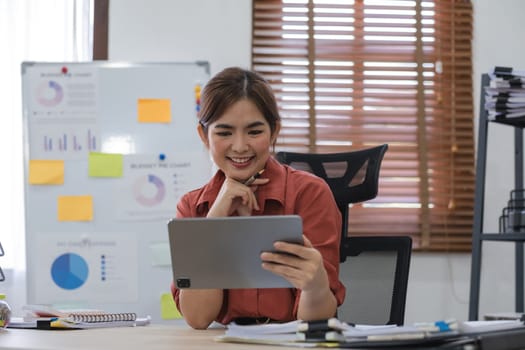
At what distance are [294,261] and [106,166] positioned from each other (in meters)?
1.97

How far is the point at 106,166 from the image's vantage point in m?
2.96

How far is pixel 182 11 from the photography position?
10.5 ft

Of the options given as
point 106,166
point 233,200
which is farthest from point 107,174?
point 233,200

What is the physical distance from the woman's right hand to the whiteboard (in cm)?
142

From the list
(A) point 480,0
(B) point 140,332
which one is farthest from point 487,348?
(A) point 480,0

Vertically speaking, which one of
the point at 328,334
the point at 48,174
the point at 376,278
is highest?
the point at 48,174

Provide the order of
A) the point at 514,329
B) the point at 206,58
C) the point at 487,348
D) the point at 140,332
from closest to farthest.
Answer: the point at 487,348 < the point at 514,329 < the point at 140,332 < the point at 206,58

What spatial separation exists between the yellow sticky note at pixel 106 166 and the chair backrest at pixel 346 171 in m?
1.14

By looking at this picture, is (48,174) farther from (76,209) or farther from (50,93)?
(50,93)

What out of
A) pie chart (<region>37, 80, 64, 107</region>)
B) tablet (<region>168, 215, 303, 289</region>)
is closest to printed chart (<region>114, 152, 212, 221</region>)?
pie chart (<region>37, 80, 64, 107</region>)

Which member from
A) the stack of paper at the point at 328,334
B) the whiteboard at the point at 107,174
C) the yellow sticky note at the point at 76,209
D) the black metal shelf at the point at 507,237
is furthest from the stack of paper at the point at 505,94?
the stack of paper at the point at 328,334

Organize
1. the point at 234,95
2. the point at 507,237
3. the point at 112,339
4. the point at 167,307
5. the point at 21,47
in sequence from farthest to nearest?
the point at 21,47 → the point at 167,307 → the point at 507,237 → the point at 234,95 → the point at 112,339

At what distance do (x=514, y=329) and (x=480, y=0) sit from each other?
2496mm

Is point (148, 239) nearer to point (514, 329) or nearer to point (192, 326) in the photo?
point (192, 326)
